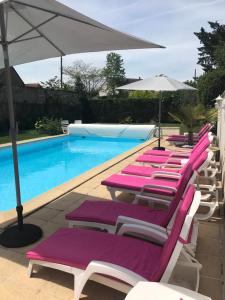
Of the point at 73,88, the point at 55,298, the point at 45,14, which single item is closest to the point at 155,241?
the point at 55,298

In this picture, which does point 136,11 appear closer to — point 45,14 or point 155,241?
point 45,14

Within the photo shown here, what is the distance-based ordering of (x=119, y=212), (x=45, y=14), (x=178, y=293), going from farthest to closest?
(x=119, y=212)
(x=45, y=14)
(x=178, y=293)

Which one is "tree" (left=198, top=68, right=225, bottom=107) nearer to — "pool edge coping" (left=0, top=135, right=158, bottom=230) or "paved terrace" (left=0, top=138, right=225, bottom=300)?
"pool edge coping" (left=0, top=135, right=158, bottom=230)

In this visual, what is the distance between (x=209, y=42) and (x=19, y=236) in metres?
42.8

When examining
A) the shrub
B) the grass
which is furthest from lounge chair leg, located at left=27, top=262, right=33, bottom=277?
the shrub

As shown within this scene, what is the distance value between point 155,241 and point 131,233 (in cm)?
29

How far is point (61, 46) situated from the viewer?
435 centimetres

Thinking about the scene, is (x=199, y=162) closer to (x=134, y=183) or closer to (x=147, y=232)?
(x=134, y=183)

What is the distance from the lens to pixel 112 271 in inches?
95.9

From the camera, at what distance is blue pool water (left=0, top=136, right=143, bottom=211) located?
27.4ft

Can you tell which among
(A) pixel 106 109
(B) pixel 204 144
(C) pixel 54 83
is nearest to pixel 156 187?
(B) pixel 204 144

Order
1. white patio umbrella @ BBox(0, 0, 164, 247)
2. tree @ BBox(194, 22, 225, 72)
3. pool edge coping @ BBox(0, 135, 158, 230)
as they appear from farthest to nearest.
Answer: tree @ BBox(194, 22, 225, 72) → pool edge coping @ BBox(0, 135, 158, 230) → white patio umbrella @ BBox(0, 0, 164, 247)

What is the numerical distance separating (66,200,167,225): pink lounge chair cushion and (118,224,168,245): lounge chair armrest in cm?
32

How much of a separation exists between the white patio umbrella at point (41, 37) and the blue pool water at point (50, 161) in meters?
3.28
